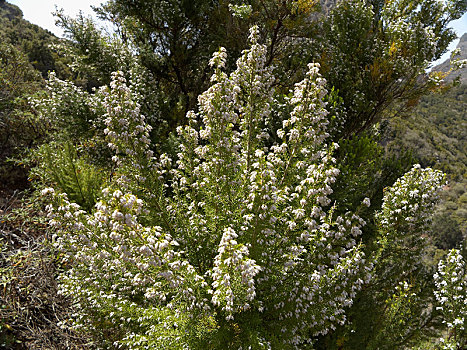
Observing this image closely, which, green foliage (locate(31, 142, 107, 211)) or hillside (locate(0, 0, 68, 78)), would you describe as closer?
green foliage (locate(31, 142, 107, 211))

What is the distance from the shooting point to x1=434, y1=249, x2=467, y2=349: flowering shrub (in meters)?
4.36

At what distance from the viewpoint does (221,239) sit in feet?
10.4

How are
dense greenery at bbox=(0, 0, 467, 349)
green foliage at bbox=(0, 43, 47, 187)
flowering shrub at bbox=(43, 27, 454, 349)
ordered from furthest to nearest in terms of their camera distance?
green foliage at bbox=(0, 43, 47, 187) < dense greenery at bbox=(0, 0, 467, 349) < flowering shrub at bbox=(43, 27, 454, 349)

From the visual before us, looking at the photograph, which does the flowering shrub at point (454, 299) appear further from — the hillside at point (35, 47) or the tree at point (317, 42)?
the hillside at point (35, 47)

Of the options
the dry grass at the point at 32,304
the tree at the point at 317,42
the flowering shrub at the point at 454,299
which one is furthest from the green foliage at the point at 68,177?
the flowering shrub at the point at 454,299

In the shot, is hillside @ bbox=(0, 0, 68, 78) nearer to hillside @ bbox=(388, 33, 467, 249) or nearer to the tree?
the tree

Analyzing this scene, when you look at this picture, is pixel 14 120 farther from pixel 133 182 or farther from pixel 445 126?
pixel 445 126

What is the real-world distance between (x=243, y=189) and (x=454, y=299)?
4265 millimetres

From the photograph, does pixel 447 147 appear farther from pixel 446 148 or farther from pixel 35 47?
pixel 35 47

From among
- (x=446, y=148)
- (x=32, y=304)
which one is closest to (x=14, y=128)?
(x=32, y=304)

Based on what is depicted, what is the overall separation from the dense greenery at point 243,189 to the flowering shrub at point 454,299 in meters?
0.03

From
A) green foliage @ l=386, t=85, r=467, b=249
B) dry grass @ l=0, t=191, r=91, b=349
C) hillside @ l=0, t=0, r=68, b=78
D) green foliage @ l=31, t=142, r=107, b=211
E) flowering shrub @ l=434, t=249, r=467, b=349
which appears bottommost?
dry grass @ l=0, t=191, r=91, b=349

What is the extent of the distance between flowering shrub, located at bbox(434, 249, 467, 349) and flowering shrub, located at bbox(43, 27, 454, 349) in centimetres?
199

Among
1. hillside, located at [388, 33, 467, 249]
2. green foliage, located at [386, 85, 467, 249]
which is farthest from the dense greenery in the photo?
hillside, located at [388, 33, 467, 249]
